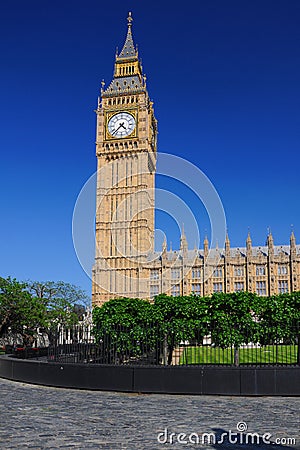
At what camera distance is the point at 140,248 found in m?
80.9

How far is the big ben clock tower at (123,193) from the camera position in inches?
3179

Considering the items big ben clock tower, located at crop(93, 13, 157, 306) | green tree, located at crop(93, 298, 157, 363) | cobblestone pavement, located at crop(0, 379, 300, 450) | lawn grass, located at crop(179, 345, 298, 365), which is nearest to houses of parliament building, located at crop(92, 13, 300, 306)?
big ben clock tower, located at crop(93, 13, 157, 306)

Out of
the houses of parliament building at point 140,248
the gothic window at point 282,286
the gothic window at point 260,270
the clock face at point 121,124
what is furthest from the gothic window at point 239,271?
the clock face at point 121,124

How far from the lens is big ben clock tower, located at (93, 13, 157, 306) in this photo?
80750mm

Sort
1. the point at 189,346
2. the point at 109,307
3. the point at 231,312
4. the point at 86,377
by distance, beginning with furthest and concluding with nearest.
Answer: the point at 109,307 → the point at 231,312 → the point at 189,346 → the point at 86,377

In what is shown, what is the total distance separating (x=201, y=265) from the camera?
79750mm

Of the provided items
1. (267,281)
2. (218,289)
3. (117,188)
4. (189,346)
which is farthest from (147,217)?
(189,346)

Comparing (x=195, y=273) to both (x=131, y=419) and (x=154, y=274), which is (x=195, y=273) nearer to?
(x=154, y=274)

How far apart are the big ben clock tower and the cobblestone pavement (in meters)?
64.5

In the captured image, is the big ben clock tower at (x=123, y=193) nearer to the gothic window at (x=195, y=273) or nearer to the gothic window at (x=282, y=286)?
the gothic window at (x=195, y=273)

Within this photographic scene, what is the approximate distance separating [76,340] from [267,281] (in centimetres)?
6199

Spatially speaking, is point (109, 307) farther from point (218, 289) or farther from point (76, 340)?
point (218, 289)

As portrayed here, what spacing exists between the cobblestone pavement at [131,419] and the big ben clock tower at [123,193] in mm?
64538

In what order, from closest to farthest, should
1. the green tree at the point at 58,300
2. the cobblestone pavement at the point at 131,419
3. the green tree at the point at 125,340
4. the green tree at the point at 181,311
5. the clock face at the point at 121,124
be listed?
the cobblestone pavement at the point at 131,419 → the green tree at the point at 125,340 → the green tree at the point at 181,311 → the green tree at the point at 58,300 → the clock face at the point at 121,124
